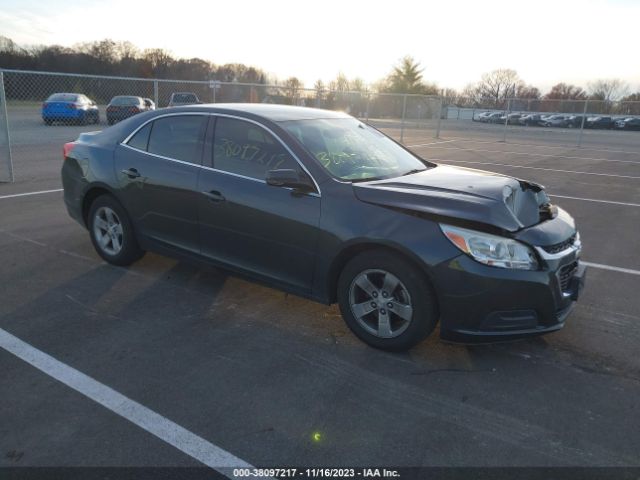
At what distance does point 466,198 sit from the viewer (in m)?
3.66

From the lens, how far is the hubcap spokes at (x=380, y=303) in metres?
3.64

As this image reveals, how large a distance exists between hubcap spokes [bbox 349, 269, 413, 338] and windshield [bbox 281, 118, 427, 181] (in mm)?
812

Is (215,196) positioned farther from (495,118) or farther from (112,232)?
(495,118)

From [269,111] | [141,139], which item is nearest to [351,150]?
[269,111]

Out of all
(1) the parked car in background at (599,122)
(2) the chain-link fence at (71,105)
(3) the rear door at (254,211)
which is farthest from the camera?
(1) the parked car in background at (599,122)

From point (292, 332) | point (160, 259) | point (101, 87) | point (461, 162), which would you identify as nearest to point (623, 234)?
point (292, 332)

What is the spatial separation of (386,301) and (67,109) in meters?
20.2

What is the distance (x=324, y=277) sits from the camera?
3932 mm

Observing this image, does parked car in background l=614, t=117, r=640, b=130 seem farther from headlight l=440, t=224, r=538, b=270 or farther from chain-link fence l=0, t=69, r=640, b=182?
headlight l=440, t=224, r=538, b=270

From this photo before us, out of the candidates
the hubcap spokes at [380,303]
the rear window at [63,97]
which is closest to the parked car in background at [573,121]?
the rear window at [63,97]

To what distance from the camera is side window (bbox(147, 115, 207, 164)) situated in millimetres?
4661

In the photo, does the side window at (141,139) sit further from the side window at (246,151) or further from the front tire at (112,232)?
the side window at (246,151)

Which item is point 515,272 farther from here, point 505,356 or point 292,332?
point 292,332

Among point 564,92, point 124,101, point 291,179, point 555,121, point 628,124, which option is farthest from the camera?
point 564,92
